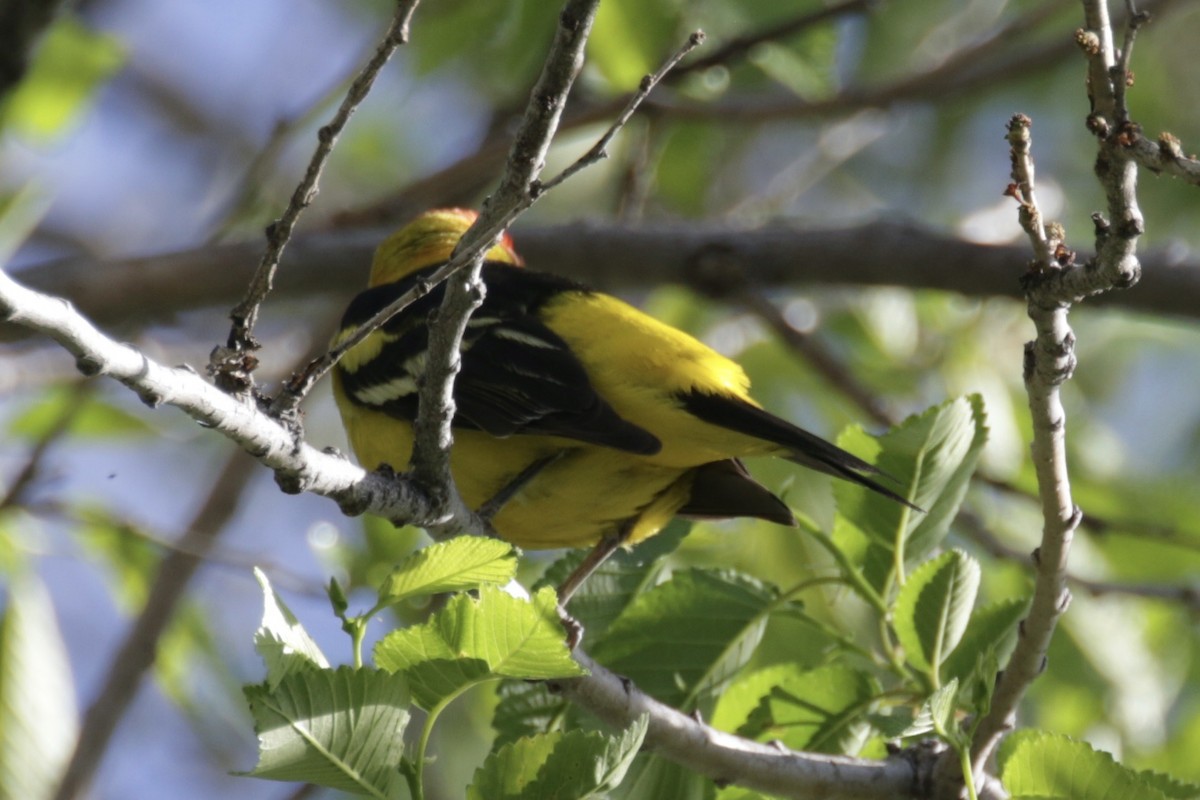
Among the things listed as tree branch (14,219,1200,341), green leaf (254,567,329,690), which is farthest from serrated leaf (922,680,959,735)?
tree branch (14,219,1200,341)

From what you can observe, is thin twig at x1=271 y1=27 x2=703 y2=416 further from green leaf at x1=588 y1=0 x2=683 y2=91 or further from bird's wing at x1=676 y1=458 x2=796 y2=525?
green leaf at x1=588 y1=0 x2=683 y2=91

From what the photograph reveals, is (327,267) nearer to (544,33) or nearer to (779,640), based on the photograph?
(544,33)

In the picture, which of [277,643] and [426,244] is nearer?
[277,643]

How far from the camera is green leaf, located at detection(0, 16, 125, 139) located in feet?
18.1

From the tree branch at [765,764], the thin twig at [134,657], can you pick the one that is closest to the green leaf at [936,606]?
the tree branch at [765,764]

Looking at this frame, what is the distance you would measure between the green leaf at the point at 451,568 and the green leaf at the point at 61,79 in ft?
12.9

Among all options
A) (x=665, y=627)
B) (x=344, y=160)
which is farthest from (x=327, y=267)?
(x=344, y=160)

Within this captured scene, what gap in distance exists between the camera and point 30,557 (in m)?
5.44

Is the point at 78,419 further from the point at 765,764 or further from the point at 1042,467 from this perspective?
the point at 1042,467

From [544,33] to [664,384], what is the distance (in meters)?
1.79

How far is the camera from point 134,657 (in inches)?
224

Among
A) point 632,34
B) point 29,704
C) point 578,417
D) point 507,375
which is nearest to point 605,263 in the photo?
point 632,34

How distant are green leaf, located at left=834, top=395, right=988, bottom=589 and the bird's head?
2.43m

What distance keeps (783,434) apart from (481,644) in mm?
1338
